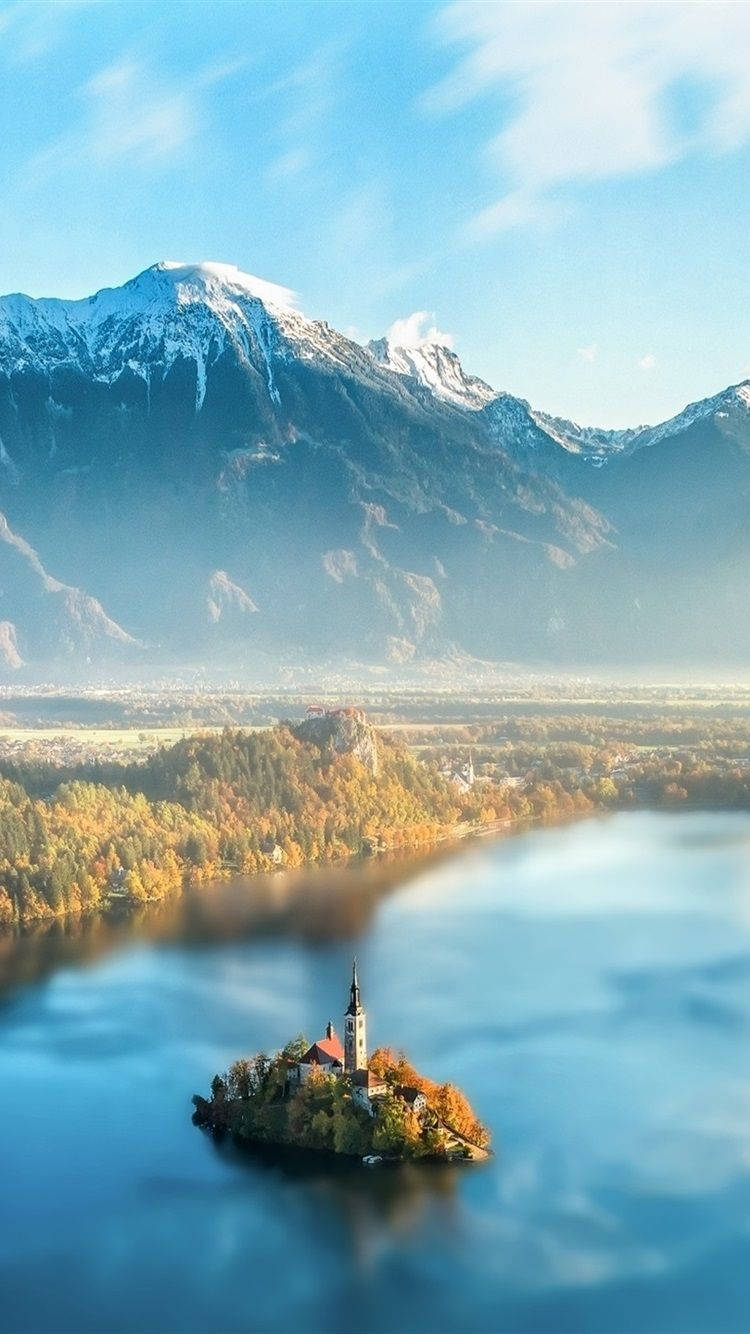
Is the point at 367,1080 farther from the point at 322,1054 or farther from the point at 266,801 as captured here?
the point at 266,801

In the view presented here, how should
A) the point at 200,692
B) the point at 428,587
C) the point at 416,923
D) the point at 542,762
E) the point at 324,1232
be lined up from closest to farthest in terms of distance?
the point at 324,1232 < the point at 416,923 < the point at 542,762 < the point at 200,692 < the point at 428,587

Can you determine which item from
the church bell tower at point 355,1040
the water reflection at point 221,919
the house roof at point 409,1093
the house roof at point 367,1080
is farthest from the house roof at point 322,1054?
the water reflection at point 221,919

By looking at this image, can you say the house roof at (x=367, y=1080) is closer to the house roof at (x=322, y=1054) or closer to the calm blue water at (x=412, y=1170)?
the house roof at (x=322, y=1054)

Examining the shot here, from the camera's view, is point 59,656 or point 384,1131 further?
point 59,656

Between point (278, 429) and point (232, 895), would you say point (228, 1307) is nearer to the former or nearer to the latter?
point (232, 895)

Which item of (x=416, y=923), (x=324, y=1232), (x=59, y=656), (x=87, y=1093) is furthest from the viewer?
(x=59, y=656)

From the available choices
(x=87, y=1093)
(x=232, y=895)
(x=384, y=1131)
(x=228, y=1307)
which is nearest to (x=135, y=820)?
(x=232, y=895)

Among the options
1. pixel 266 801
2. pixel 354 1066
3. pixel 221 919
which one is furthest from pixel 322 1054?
pixel 266 801
